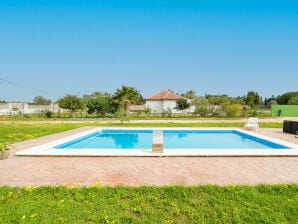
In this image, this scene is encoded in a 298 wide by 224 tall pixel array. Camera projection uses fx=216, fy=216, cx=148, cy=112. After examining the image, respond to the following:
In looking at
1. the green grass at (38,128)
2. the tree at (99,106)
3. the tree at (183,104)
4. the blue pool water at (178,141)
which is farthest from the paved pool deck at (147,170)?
the tree at (183,104)

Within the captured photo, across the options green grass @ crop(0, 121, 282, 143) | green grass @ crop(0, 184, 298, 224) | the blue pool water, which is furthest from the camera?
green grass @ crop(0, 121, 282, 143)

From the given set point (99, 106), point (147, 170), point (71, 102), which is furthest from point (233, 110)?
point (147, 170)

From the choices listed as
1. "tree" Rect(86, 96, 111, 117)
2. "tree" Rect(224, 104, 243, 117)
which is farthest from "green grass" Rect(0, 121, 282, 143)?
"tree" Rect(86, 96, 111, 117)

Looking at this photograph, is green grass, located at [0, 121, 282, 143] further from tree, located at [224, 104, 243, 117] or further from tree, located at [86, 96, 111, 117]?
tree, located at [86, 96, 111, 117]

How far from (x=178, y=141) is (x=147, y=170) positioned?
678cm

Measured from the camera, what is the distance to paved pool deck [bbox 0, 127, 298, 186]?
4172 millimetres

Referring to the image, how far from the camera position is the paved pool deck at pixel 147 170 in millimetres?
4172

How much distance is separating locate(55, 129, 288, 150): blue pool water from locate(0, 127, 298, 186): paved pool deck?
2862mm

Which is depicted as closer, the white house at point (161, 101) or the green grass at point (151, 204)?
the green grass at point (151, 204)

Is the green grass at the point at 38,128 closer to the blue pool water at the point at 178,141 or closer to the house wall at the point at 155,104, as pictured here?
the blue pool water at the point at 178,141

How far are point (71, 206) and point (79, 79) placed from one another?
35.4m

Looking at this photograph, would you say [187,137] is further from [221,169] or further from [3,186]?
[3,186]

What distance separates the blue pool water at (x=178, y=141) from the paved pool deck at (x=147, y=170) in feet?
9.39

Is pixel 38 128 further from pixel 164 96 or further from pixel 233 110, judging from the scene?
pixel 164 96
